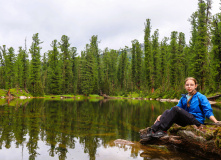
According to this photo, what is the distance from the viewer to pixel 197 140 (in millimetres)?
4402

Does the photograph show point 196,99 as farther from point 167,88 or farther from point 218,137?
point 167,88

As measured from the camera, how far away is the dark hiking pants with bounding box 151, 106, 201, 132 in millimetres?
4854

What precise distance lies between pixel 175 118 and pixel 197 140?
79cm

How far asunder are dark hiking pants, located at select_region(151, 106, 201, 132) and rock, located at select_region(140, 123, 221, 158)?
174mm

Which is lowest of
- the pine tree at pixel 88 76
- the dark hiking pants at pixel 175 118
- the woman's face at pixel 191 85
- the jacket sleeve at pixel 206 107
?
the dark hiking pants at pixel 175 118

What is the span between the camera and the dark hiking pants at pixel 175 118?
4.85 m

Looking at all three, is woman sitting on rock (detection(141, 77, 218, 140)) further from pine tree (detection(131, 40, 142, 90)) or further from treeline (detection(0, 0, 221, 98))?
pine tree (detection(131, 40, 142, 90))

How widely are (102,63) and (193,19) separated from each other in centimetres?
3309

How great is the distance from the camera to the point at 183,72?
165 ft

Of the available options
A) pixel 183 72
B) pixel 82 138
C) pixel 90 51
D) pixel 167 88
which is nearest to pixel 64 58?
pixel 90 51

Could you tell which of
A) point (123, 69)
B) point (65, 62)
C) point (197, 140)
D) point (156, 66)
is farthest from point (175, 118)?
point (123, 69)

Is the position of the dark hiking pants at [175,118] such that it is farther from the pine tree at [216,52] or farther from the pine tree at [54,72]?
the pine tree at [54,72]

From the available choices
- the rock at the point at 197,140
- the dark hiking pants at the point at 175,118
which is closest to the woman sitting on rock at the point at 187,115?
the dark hiking pants at the point at 175,118

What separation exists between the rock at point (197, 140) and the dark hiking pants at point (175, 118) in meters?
0.17
